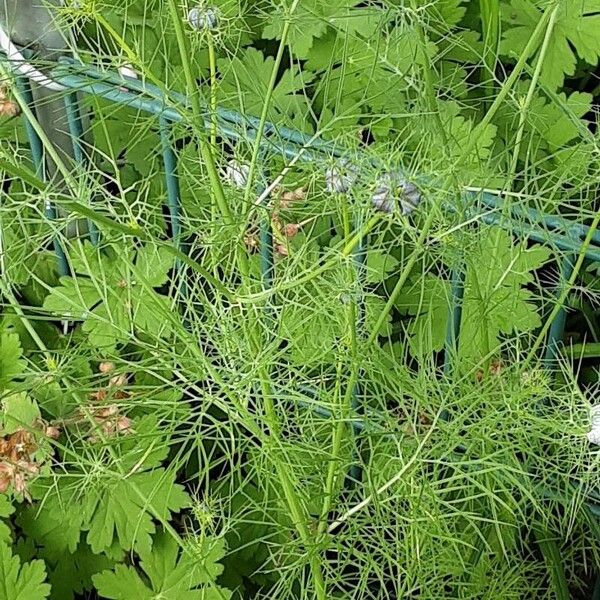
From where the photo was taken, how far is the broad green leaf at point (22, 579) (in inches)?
68.6

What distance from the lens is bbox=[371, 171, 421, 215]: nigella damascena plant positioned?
3.58ft

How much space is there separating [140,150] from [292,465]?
102 cm

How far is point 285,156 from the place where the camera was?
1381mm

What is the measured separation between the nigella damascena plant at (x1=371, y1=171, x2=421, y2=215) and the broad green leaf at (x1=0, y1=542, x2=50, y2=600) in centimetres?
99

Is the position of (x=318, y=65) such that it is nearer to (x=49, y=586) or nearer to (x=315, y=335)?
(x=315, y=335)

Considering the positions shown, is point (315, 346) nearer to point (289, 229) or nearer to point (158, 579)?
point (289, 229)

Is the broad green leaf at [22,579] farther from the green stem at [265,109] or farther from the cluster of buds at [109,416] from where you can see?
the green stem at [265,109]

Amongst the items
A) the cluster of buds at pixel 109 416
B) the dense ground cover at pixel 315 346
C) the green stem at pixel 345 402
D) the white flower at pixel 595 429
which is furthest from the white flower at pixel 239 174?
the white flower at pixel 595 429

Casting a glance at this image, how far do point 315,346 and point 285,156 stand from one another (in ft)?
0.83

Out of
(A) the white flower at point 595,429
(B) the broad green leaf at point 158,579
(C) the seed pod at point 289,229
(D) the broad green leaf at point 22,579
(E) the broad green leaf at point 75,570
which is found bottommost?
(E) the broad green leaf at point 75,570

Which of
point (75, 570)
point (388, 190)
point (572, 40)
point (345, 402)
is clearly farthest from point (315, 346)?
point (572, 40)

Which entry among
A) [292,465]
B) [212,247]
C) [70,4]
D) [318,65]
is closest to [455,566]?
[292,465]

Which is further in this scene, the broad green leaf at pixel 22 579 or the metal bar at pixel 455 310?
the broad green leaf at pixel 22 579

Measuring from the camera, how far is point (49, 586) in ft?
5.71
